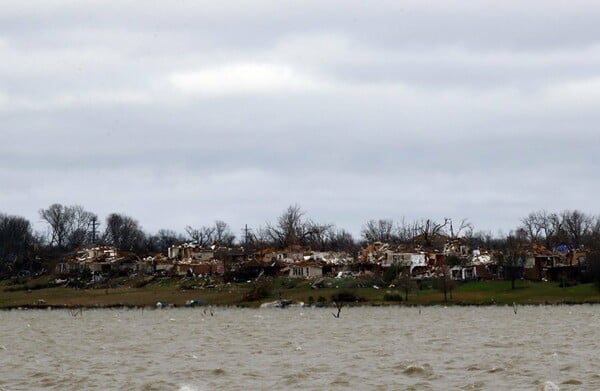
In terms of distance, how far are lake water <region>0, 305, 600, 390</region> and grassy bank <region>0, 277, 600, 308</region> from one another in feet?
81.0

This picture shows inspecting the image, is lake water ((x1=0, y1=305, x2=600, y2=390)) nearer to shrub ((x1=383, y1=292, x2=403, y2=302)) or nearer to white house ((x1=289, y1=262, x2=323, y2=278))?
shrub ((x1=383, y1=292, x2=403, y2=302))

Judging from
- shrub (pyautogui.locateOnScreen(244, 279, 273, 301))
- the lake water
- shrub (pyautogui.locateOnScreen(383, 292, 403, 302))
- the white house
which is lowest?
the lake water

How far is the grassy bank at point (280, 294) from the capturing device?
121375 mm

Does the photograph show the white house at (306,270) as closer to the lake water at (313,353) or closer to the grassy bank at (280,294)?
the grassy bank at (280,294)

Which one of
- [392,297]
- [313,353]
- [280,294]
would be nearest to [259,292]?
[280,294]

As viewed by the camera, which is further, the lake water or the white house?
the white house

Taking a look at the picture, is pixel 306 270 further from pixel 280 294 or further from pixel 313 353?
pixel 313 353

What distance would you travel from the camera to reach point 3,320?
106688mm

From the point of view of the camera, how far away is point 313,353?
175 feet

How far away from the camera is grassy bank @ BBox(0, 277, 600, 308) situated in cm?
12138

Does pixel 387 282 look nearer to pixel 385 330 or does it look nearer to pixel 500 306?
pixel 500 306

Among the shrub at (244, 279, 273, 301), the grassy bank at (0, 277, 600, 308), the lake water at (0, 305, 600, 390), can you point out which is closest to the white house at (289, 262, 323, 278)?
the grassy bank at (0, 277, 600, 308)

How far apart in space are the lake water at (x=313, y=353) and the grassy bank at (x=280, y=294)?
2469cm

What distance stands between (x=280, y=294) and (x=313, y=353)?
262 ft
